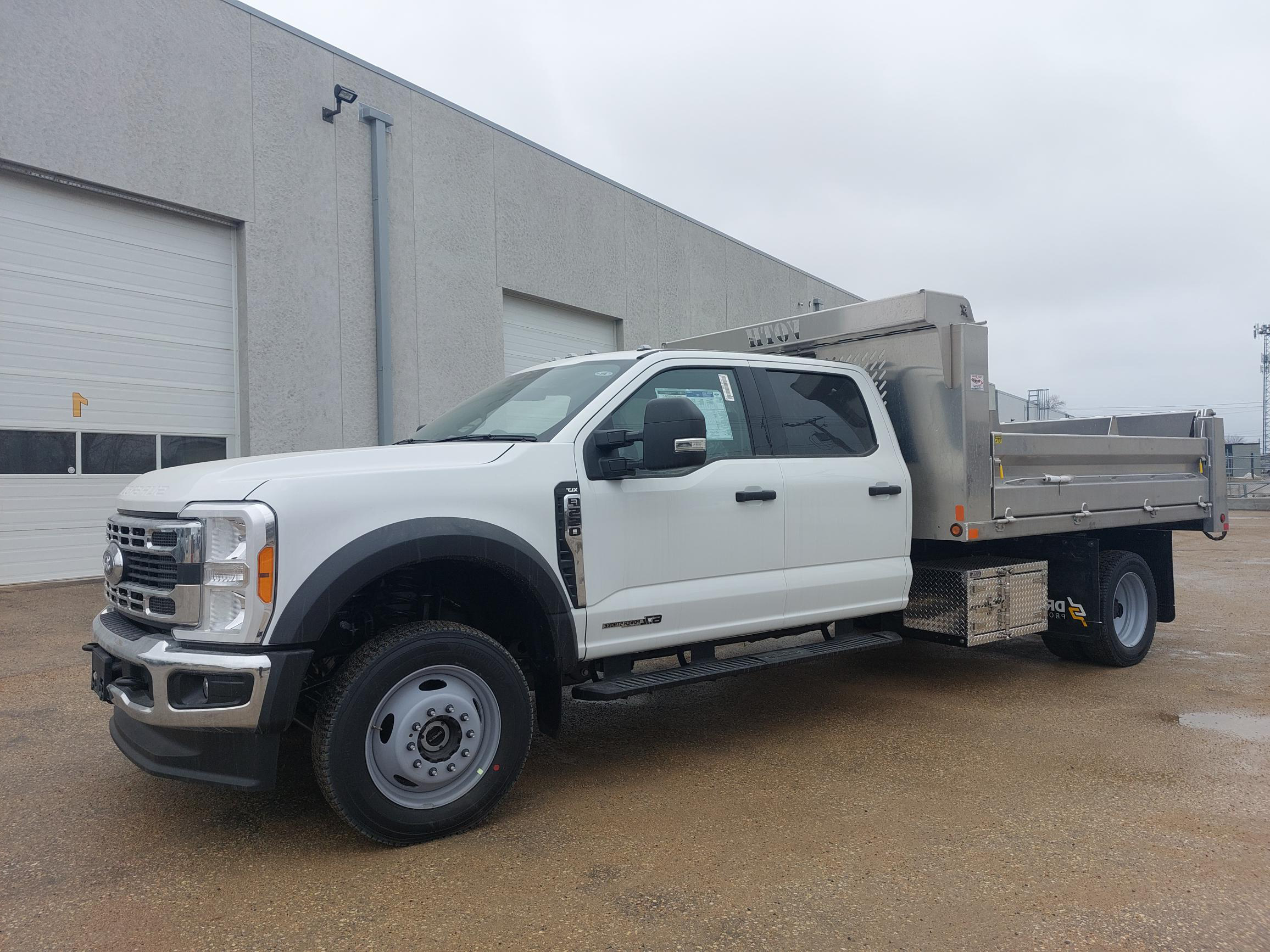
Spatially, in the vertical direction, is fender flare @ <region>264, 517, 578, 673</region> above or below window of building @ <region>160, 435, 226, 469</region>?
below

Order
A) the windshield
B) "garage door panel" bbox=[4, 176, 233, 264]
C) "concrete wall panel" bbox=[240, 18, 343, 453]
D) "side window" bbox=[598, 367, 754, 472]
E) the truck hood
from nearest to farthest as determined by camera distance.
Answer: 1. the truck hood
2. the windshield
3. "side window" bbox=[598, 367, 754, 472]
4. "garage door panel" bbox=[4, 176, 233, 264]
5. "concrete wall panel" bbox=[240, 18, 343, 453]

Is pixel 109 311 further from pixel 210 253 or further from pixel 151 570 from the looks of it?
pixel 151 570

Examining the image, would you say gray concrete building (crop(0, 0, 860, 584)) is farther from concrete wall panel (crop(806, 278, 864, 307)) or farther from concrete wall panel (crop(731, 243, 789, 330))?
concrete wall panel (crop(806, 278, 864, 307))

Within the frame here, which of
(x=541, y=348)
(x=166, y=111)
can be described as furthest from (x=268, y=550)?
(x=541, y=348)

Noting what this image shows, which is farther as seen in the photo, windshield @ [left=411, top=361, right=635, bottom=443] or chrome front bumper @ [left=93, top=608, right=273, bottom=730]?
windshield @ [left=411, top=361, right=635, bottom=443]

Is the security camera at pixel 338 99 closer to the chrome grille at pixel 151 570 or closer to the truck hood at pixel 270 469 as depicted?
the truck hood at pixel 270 469

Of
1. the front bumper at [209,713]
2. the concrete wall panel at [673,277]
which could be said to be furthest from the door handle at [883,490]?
the concrete wall panel at [673,277]

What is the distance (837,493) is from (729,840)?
7.15 ft

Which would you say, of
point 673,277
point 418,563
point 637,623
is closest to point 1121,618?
point 637,623

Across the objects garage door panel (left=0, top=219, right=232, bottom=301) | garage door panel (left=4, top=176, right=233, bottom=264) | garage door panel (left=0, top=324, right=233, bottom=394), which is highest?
garage door panel (left=4, top=176, right=233, bottom=264)

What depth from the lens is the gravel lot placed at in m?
2.96

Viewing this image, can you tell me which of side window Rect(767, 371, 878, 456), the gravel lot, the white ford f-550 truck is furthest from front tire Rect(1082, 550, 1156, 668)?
side window Rect(767, 371, 878, 456)

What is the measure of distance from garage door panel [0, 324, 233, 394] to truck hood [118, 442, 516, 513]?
23.7 feet

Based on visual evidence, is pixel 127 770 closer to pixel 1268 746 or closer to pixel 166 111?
pixel 1268 746
